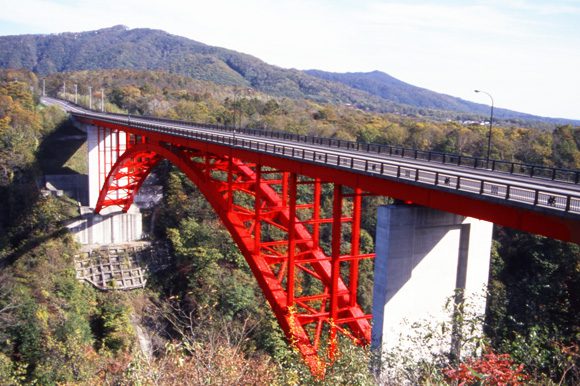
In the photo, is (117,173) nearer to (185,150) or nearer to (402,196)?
(185,150)

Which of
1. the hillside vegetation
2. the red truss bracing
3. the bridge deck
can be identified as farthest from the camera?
the red truss bracing

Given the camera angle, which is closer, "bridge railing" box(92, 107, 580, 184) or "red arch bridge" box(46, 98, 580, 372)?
"red arch bridge" box(46, 98, 580, 372)

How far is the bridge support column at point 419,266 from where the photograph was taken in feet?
43.1

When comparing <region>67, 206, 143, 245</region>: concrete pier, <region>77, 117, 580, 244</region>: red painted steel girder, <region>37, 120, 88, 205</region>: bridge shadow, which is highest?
<region>77, 117, 580, 244</region>: red painted steel girder

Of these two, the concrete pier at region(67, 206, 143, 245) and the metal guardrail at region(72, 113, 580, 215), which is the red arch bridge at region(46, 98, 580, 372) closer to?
the metal guardrail at region(72, 113, 580, 215)

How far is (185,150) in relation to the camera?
97.5 ft

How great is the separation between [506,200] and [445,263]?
3.65m

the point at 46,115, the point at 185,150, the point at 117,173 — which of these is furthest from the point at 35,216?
the point at 46,115

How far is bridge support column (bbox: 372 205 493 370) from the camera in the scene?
13.1 meters

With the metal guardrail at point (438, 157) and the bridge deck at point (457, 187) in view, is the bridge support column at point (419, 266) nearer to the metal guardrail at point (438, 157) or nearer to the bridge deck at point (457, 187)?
the bridge deck at point (457, 187)

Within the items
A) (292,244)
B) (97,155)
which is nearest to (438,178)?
(292,244)

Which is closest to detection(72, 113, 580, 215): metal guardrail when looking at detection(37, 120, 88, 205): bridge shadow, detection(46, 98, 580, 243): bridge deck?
detection(46, 98, 580, 243): bridge deck

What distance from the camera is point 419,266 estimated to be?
44.3 feet

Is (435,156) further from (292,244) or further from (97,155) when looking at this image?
(97,155)
